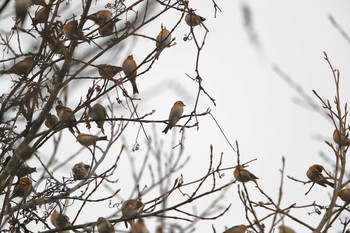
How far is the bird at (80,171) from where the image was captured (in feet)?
14.6

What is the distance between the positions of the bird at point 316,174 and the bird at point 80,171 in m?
1.82

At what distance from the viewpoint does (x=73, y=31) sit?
4105mm

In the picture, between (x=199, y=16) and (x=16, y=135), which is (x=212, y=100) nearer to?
(x=199, y=16)

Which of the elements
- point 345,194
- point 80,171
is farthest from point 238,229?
point 80,171

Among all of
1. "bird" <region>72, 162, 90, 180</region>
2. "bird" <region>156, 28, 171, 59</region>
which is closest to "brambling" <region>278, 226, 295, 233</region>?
"bird" <region>156, 28, 171, 59</region>

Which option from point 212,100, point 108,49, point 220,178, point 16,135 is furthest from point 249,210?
point 16,135

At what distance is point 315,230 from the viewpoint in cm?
368

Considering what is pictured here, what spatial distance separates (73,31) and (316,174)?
227cm

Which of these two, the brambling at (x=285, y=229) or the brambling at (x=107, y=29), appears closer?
the brambling at (x=285, y=229)

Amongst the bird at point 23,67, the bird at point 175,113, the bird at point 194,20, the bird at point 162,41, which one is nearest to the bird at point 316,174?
the bird at point 175,113

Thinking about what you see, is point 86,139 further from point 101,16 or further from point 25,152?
point 25,152

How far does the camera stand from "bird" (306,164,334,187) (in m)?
4.81

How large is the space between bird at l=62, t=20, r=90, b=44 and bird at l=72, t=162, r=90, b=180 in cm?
100

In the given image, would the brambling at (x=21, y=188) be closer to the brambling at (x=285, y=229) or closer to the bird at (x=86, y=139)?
the bird at (x=86, y=139)
